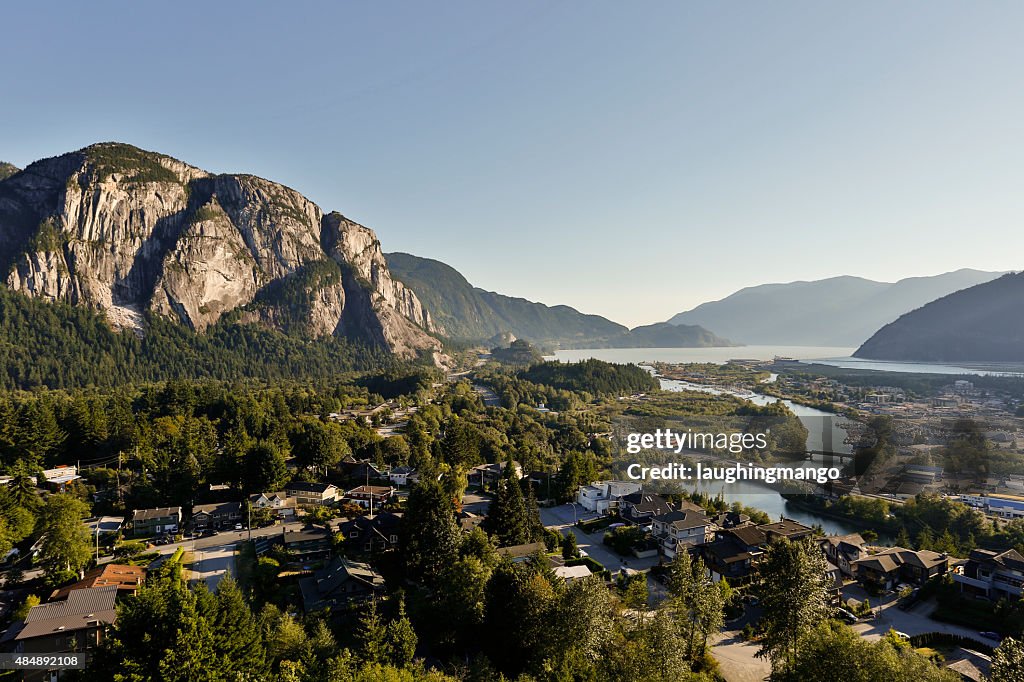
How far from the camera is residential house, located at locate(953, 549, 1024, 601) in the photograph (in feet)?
73.3

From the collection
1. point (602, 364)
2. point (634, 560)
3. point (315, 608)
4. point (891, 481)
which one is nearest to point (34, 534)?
point (315, 608)

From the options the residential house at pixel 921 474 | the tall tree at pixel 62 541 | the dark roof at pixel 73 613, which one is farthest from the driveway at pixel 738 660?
the residential house at pixel 921 474

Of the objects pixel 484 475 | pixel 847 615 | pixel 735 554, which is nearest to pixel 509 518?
pixel 735 554

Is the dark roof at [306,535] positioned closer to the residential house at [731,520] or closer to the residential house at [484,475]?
the residential house at [484,475]

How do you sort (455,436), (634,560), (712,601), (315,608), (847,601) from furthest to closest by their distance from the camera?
1. (455,436)
2. (634,560)
3. (847,601)
4. (315,608)
5. (712,601)

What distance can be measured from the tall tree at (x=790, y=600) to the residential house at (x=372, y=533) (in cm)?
1609

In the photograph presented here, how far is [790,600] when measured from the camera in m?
16.8

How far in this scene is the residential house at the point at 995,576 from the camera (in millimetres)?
22344

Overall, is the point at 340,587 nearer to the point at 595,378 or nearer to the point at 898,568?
the point at 898,568

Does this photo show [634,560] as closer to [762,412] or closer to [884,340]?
[762,412]

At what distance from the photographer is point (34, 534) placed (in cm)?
2369

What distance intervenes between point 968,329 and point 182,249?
199720 millimetres

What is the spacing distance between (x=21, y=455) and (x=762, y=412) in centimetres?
7647

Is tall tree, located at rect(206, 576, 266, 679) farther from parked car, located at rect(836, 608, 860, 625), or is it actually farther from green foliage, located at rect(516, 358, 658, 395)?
green foliage, located at rect(516, 358, 658, 395)
